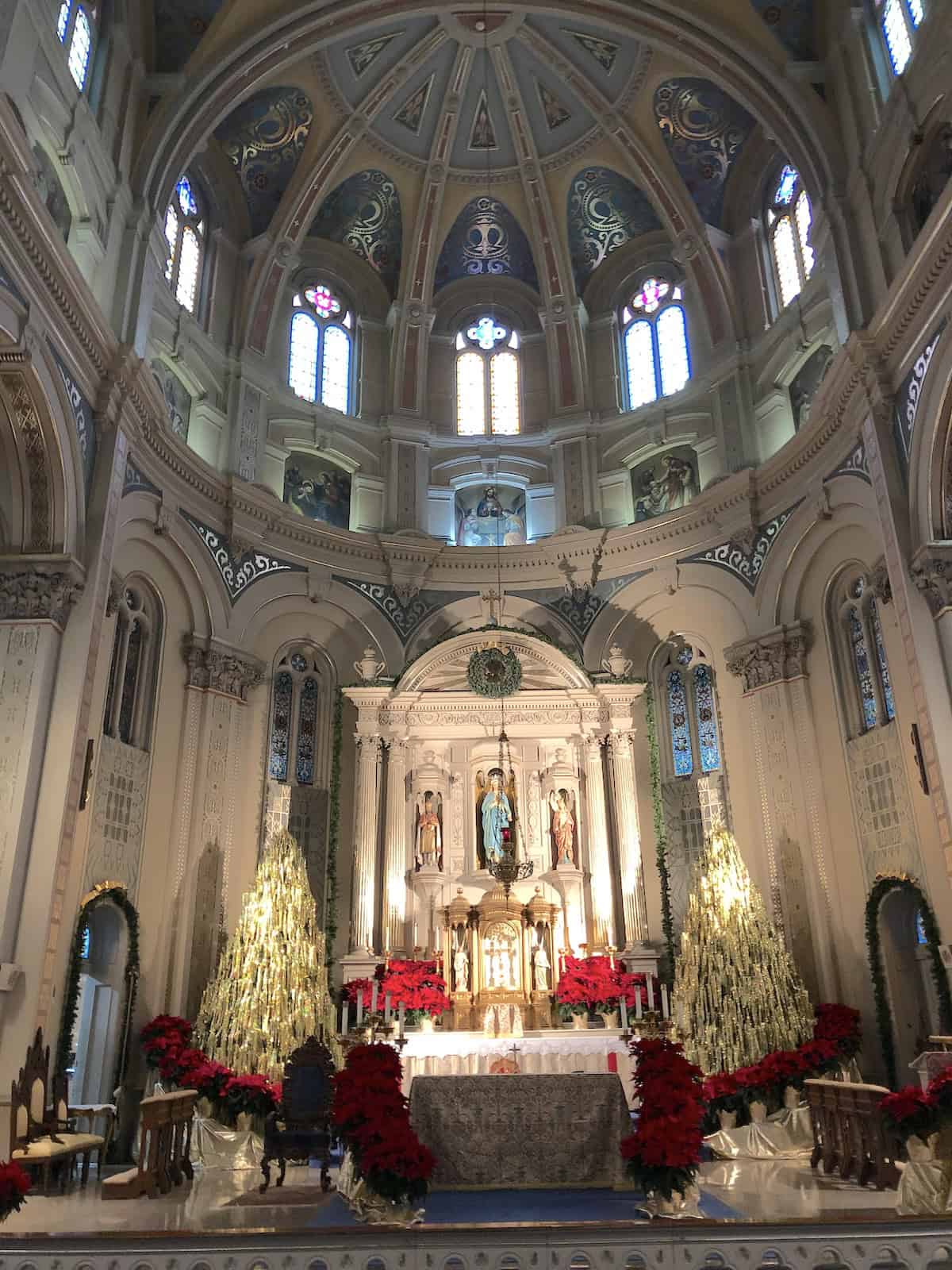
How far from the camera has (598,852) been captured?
18.4 metres

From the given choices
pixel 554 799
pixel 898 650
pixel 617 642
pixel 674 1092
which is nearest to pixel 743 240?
pixel 617 642

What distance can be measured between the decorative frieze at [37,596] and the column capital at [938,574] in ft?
39.1

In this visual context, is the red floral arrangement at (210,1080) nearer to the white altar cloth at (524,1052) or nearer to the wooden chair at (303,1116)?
the wooden chair at (303,1116)

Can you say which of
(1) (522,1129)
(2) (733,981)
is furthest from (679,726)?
(1) (522,1129)

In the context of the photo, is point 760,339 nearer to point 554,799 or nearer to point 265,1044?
point 554,799

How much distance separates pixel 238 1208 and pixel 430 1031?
6.72m

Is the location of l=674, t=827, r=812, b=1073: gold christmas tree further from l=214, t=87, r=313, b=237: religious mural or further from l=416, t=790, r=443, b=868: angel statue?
l=214, t=87, r=313, b=237: religious mural

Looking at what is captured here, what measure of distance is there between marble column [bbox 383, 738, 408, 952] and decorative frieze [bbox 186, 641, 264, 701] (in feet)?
9.79

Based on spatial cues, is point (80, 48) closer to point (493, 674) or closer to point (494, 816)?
point (493, 674)

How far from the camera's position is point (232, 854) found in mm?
17812

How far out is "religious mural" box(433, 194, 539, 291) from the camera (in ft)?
79.5

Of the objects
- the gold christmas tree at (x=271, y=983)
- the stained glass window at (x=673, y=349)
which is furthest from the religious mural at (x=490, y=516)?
the gold christmas tree at (x=271, y=983)

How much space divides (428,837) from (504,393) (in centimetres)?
1124

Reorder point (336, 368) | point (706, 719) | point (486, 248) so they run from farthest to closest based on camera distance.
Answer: point (486, 248)
point (336, 368)
point (706, 719)
